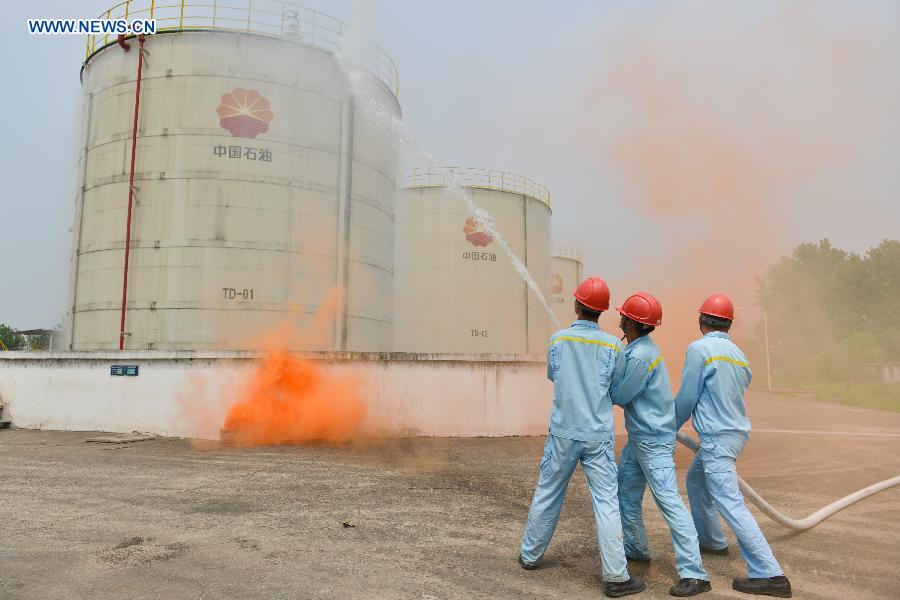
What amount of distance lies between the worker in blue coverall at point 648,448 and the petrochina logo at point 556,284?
26202mm

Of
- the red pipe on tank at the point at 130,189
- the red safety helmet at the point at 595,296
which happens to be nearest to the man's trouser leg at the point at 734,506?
the red safety helmet at the point at 595,296

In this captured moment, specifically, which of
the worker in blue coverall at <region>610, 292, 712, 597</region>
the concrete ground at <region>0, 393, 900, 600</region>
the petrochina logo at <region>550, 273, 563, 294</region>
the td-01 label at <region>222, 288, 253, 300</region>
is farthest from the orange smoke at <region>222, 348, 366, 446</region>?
the petrochina logo at <region>550, 273, 563, 294</region>

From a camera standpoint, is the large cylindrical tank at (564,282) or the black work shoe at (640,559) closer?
the black work shoe at (640,559)

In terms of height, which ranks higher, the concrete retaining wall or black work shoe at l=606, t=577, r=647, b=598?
the concrete retaining wall

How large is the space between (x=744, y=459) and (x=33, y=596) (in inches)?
376

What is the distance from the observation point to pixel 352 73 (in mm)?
13859

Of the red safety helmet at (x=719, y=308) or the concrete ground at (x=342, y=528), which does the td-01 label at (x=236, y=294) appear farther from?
the red safety helmet at (x=719, y=308)

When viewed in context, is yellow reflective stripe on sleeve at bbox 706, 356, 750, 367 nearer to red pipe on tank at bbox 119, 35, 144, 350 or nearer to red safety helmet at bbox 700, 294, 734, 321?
red safety helmet at bbox 700, 294, 734, 321

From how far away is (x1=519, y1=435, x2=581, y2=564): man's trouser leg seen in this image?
4059 millimetres

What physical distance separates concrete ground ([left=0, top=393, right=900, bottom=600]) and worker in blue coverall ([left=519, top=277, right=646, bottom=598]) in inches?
15.1

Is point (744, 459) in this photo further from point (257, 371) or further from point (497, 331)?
point (497, 331)

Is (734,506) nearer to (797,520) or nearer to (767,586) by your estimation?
(767,586)

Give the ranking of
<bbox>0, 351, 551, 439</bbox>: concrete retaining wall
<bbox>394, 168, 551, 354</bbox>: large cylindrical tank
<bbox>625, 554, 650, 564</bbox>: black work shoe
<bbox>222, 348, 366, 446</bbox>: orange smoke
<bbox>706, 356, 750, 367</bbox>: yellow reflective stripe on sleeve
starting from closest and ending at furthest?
<bbox>706, 356, 750, 367</bbox>: yellow reflective stripe on sleeve → <bbox>625, 554, 650, 564</bbox>: black work shoe → <bbox>222, 348, 366, 446</bbox>: orange smoke → <bbox>0, 351, 551, 439</bbox>: concrete retaining wall → <bbox>394, 168, 551, 354</bbox>: large cylindrical tank

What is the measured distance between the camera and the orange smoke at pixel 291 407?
35.0 feet
